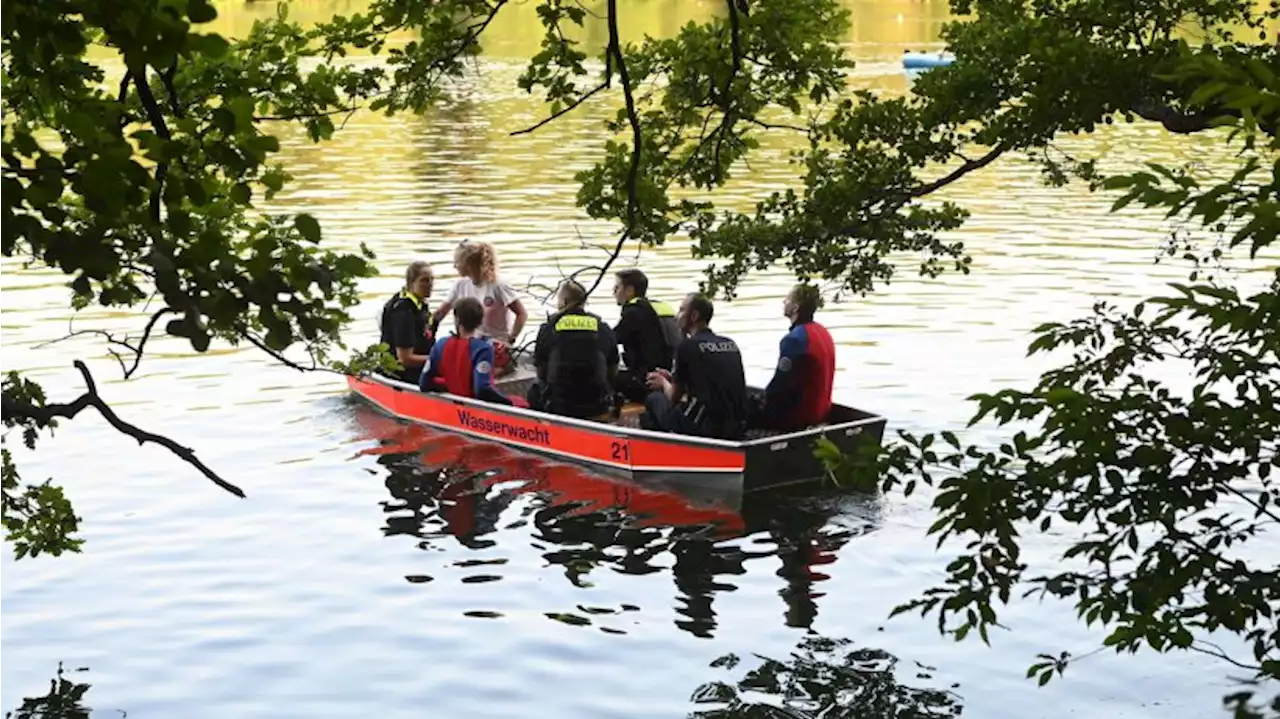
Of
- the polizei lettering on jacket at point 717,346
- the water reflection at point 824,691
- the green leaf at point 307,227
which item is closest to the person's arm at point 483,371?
the polizei lettering on jacket at point 717,346

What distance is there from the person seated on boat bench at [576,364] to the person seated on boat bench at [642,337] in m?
0.32

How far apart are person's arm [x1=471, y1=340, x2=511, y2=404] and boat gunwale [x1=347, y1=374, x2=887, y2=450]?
0.29 ft

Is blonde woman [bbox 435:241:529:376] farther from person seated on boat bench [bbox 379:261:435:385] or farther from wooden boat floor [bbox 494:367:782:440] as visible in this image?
person seated on boat bench [bbox 379:261:435:385]

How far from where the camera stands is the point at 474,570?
12.4m

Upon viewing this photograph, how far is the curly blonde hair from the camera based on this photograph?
1669 centimetres

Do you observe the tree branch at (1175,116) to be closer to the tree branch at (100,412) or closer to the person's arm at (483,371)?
the tree branch at (100,412)

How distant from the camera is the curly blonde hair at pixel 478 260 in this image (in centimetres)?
1669

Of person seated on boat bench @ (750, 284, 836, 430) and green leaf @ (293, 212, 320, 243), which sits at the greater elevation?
green leaf @ (293, 212, 320, 243)

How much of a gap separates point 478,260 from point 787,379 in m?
3.78

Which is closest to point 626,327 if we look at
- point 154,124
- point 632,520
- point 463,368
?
point 463,368

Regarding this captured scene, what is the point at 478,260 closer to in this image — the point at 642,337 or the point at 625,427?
the point at 642,337

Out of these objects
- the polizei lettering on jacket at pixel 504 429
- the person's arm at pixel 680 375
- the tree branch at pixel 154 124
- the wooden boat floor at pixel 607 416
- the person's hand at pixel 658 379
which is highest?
the tree branch at pixel 154 124

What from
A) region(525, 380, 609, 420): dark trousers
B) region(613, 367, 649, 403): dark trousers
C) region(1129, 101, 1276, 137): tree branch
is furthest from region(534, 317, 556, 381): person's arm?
region(1129, 101, 1276, 137): tree branch

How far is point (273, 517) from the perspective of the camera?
45.0ft
